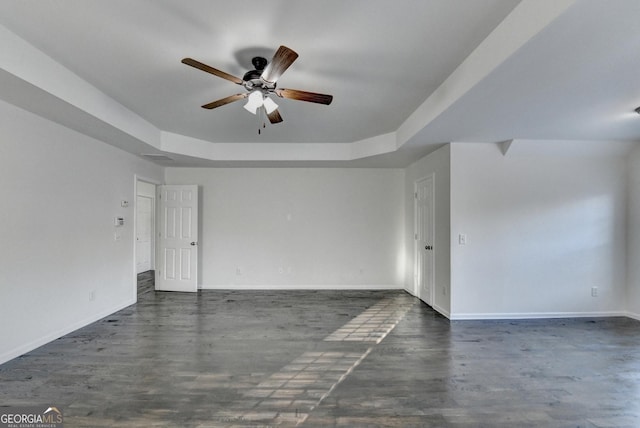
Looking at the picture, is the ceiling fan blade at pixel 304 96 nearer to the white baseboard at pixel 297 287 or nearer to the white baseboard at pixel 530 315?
the white baseboard at pixel 530 315

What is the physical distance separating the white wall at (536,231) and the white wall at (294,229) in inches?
71.0

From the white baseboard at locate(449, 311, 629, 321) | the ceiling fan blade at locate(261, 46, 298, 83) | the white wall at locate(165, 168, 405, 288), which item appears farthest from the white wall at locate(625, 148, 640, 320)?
the ceiling fan blade at locate(261, 46, 298, 83)

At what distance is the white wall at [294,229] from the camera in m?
5.73

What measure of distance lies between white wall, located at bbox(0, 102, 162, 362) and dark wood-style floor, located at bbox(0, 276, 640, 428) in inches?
Result: 12.0

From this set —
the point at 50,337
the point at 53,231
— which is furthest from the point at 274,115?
the point at 50,337

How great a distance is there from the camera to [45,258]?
125 inches

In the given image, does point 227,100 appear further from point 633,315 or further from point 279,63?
point 633,315

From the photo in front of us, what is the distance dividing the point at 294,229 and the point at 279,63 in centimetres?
391

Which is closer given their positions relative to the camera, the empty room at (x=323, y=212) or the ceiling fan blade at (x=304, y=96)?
the empty room at (x=323, y=212)

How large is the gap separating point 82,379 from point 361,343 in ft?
8.22

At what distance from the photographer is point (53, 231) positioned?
3273 mm

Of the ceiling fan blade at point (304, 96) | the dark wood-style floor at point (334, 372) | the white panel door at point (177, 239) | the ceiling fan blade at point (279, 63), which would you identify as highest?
the ceiling fan blade at point (279, 63)

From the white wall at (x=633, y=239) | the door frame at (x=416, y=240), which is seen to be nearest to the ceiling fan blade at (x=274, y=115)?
the door frame at (x=416, y=240)

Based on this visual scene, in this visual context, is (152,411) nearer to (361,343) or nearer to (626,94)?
(361,343)
